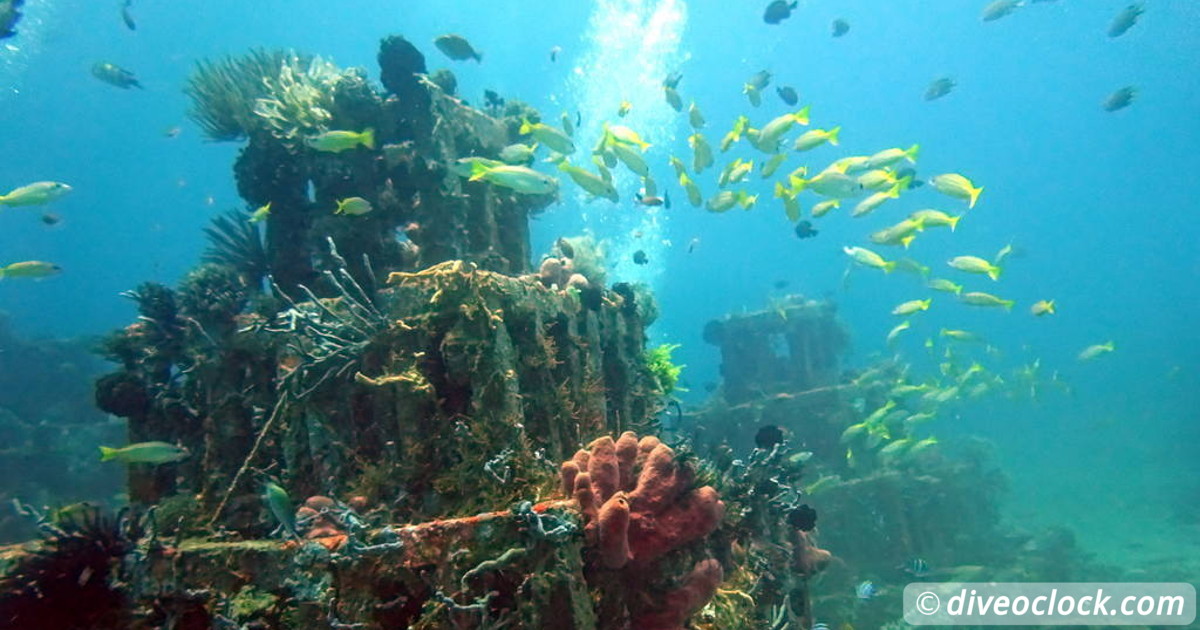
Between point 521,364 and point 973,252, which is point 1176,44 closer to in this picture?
point 973,252

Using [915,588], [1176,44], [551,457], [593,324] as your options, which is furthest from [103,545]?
[1176,44]

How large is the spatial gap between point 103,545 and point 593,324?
464 centimetres

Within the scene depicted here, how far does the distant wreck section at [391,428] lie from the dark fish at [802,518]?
119 mm

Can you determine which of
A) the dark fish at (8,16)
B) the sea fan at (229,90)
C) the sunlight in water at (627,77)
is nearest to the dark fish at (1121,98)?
the sea fan at (229,90)

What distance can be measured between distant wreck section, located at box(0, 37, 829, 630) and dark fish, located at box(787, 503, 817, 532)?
0.12m

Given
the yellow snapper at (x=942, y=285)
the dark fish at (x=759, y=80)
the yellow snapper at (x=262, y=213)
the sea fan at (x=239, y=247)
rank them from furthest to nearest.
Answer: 1. the yellow snapper at (x=942, y=285)
2. the dark fish at (x=759, y=80)
3. the sea fan at (x=239, y=247)
4. the yellow snapper at (x=262, y=213)

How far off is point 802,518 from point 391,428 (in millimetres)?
4404

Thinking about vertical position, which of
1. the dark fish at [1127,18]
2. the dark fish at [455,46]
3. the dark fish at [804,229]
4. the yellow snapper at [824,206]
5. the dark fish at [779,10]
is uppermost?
the dark fish at [1127,18]

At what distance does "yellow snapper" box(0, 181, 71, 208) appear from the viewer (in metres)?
9.53

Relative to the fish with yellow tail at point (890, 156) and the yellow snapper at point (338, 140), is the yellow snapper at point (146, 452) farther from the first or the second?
the fish with yellow tail at point (890, 156)

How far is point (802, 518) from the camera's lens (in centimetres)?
652

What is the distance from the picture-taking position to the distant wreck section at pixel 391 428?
11.2ft

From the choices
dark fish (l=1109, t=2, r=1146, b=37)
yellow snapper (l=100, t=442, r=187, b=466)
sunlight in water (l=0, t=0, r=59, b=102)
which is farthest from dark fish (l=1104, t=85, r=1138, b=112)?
sunlight in water (l=0, t=0, r=59, b=102)

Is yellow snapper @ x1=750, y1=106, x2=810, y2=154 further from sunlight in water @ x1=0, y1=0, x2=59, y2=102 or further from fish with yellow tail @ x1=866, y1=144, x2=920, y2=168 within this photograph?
sunlight in water @ x1=0, y1=0, x2=59, y2=102
